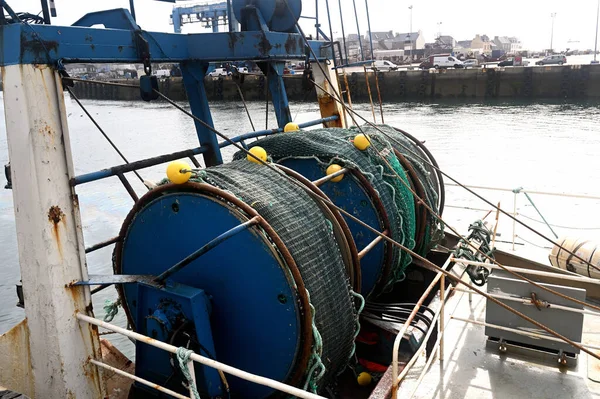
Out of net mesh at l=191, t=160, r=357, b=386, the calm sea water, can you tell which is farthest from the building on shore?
net mesh at l=191, t=160, r=357, b=386

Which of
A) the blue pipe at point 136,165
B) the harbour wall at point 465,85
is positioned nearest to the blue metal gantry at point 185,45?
the blue pipe at point 136,165

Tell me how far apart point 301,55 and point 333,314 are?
10.1 ft

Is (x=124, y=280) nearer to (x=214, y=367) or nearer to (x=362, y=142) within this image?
(x=214, y=367)

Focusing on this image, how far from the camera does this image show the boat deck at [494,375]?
4.07m

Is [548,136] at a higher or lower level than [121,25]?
lower

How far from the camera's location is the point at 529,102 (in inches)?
1531

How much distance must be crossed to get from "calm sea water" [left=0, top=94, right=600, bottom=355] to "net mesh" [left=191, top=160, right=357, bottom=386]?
4.43 metres

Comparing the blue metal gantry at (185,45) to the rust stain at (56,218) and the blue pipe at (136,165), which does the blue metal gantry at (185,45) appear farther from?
the rust stain at (56,218)

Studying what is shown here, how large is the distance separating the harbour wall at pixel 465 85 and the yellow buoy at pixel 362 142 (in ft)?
109

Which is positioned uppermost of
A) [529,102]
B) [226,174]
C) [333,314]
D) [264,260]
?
[226,174]

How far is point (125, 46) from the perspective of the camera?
4.29 metres

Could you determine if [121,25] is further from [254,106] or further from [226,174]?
[254,106]

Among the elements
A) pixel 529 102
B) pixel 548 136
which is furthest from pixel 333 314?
pixel 529 102

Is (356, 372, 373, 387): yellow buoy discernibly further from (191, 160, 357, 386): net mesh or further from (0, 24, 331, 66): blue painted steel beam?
(0, 24, 331, 66): blue painted steel beam
